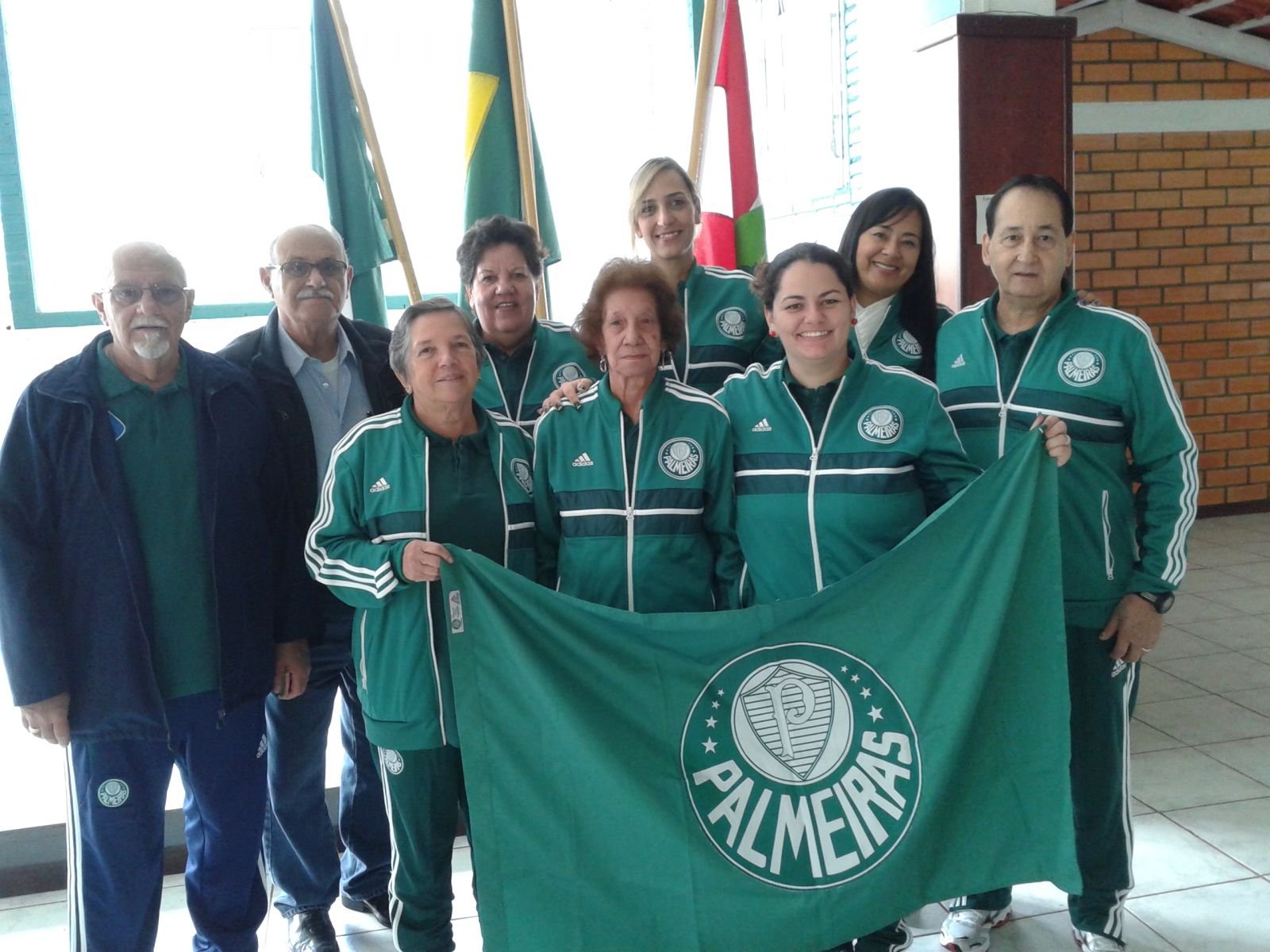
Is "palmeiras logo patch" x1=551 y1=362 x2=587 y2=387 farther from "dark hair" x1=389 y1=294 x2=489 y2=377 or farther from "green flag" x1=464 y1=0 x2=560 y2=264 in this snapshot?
"green flag" x1=464 y1=0 x2=560 y2=264

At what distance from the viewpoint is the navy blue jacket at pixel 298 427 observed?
251 centimetres

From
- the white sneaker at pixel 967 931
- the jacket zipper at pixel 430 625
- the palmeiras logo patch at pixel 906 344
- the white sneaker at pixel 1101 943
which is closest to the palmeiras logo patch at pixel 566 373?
the jacket zipper at pixel 430 625

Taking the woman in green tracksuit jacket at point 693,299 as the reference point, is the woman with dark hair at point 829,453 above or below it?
below

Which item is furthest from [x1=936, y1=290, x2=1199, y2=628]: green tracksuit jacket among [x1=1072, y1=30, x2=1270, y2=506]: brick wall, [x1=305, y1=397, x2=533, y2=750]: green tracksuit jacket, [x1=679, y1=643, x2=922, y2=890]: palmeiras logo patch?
[x1=1072, y1=30, x2=1270, y2=506]: brick wall

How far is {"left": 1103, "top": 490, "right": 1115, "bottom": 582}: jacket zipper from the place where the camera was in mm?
2352

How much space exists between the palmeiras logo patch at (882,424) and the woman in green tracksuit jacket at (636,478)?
1.00 ft

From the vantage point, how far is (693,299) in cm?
288

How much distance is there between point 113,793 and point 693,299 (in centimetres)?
188

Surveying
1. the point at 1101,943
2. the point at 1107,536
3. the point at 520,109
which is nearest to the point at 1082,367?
the point at 1107,536

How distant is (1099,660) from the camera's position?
241 centimetres

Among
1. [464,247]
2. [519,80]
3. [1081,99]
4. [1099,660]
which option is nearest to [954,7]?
[519,80]

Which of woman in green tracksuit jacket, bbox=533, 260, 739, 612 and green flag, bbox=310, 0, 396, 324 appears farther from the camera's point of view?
green flag, bbox=310, 0, 396, 324

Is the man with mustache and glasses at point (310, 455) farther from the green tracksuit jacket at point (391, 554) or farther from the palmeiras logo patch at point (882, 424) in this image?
the palmeiras logo patch at point (882, 424)

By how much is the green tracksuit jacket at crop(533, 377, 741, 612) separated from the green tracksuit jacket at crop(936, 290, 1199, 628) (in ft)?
2.31
